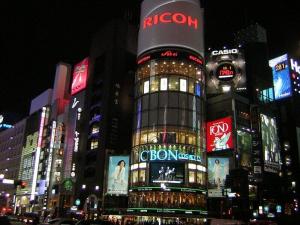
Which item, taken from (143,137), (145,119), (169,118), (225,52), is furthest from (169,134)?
(225,52)

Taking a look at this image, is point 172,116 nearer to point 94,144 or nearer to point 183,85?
point 183,85

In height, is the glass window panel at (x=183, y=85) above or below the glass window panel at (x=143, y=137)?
above

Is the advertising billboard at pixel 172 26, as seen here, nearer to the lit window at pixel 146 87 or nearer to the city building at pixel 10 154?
the lit window at pixel 146 87

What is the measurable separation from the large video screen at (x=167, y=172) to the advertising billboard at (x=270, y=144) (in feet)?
93.1

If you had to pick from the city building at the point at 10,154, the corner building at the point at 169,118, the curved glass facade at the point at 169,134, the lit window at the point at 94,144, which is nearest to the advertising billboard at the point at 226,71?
the curved glass facade at the point at 169,134

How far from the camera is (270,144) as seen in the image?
8788 centimetres

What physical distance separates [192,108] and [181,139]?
6.93 meters

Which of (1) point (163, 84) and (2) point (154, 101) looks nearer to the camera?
(2) point (154, 101)

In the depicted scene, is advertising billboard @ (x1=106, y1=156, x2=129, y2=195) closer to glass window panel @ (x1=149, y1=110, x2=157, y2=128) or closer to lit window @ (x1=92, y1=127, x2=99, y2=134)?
glass window panel @ (x1=149, y1=110, x2=157, y2=128)

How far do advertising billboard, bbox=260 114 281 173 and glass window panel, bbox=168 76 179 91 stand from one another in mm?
26763

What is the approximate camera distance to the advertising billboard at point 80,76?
315ft

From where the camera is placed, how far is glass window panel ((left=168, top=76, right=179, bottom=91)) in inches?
2788

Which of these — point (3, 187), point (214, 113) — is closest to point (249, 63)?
point (214, 113)

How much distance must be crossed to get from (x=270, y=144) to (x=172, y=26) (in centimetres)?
3763
